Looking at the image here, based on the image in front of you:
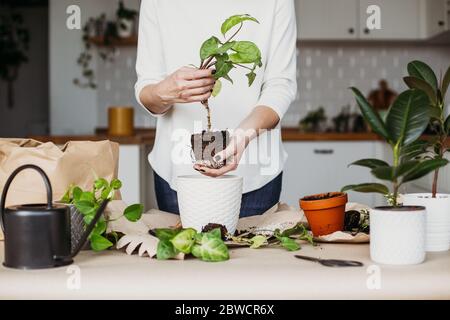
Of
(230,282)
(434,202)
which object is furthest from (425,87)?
(230,282)

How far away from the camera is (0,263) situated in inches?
43.6

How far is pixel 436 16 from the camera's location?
172 inches

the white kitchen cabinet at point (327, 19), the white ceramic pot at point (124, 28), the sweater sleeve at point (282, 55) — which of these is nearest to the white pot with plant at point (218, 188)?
the sweater sleeve at point (282, 55)

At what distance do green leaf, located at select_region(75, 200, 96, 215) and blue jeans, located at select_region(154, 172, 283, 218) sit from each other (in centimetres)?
67

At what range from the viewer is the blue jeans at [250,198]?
5.98 ft

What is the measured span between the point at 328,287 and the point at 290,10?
3.39 ft

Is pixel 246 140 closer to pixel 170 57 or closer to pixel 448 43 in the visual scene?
pixel 170 57

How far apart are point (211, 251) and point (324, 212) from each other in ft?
0.98

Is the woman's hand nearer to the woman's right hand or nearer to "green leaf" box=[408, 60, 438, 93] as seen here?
the woman's right hand

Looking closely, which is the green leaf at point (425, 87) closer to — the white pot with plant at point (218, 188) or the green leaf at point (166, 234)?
the white pot with plant at point (218, 188)

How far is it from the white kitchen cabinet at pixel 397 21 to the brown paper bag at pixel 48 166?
11.2ft

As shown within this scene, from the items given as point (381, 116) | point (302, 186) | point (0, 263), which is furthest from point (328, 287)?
point (302, 186)

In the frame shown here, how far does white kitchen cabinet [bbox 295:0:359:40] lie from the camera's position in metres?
4.46

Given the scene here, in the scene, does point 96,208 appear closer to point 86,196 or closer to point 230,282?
point 86,196
